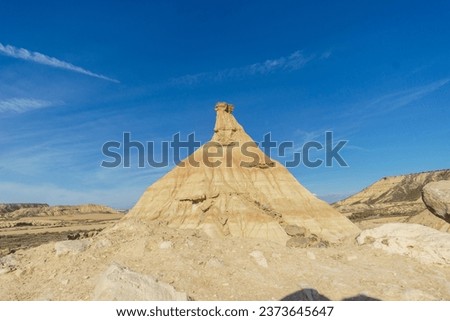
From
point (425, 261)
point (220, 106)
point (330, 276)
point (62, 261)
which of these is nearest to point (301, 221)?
point (220, 106)

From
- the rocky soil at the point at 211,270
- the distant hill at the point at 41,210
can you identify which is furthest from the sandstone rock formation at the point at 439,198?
the distant hill at the point at 41,210

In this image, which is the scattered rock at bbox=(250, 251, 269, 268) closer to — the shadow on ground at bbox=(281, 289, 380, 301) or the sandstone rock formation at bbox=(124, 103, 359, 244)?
the shadow on ground at bbox=(281, 289, 380, 301)

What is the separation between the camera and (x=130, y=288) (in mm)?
8664

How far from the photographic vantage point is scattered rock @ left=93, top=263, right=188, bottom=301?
8.48 meters

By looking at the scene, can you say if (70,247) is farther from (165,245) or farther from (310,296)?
(310,296)

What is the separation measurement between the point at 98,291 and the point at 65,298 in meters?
0.94

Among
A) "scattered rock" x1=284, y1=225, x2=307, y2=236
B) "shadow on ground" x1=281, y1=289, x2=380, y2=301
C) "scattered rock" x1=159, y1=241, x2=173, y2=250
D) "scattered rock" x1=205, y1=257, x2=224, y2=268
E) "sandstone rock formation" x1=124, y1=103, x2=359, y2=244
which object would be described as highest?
"sandstone rock formation" x1=124, y1=103, x2=359, y2=244

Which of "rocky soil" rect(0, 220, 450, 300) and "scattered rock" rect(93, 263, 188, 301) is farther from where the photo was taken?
"rocky soil" rect(0, 220, 450, 300)

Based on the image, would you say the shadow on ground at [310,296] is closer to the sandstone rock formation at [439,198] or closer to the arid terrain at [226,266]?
the arid terrain at [226,266]

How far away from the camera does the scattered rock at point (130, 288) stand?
27.8 feet

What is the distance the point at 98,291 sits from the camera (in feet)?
28.6

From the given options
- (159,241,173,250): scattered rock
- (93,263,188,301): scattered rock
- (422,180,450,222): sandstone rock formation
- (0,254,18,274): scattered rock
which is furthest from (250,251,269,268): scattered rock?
(422,180,450,222): sandstone rock formation

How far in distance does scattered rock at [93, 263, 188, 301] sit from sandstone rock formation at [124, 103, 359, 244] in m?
19.9
